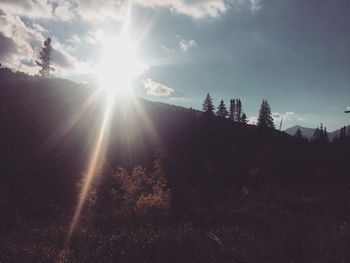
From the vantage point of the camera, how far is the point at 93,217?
63.7 feet

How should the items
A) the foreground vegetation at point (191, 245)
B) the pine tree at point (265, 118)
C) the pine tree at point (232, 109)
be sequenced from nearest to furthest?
1. the foreground vegetation at point (191, 245)
2. the pine tree at point (265, 118)
3. the pine tree at point (232, 109)

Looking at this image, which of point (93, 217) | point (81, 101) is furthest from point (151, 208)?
point (81, 101)

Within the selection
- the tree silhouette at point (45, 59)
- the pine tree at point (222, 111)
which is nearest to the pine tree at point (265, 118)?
the pine tree at point (222, 111)

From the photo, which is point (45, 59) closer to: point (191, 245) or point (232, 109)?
point (232, 109)

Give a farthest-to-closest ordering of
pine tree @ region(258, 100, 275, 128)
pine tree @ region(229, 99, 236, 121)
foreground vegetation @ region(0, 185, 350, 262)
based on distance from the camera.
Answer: pine tree @ region(229, 99, 236, 121), pine tree @ region(258, 100, 275, 128), foreground vegetation @ region(0, 185, 350, 262)

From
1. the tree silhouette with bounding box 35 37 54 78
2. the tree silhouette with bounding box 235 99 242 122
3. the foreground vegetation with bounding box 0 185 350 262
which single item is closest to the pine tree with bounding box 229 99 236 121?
the tree silhouette with bounding box 235 99 242 122

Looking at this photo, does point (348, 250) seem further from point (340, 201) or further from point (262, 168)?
point (262, 168)

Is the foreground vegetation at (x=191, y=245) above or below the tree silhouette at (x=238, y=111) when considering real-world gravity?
below

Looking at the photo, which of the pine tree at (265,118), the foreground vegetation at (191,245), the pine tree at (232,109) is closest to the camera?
the foreground vegetation at (191,245)

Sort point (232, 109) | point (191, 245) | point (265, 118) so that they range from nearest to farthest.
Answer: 1. point (191, 245)
2. point (265, 118)
3. point (232, 109)

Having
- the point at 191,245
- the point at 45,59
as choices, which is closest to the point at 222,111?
the point at 45,59

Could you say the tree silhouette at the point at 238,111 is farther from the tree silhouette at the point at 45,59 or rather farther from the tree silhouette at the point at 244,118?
the tree silhouette at the point at 45,59

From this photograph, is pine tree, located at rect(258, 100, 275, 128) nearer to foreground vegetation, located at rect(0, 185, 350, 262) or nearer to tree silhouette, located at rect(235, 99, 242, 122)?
tree silhouette, located at rect(235, 99, 242, 122)

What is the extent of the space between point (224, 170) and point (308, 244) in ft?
139
